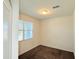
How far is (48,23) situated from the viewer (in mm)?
5410

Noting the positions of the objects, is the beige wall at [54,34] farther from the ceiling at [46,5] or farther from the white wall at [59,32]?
the ceiling at [46,5]

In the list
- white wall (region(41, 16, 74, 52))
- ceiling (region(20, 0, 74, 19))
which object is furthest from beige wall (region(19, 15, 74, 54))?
ceiling (region(20, 0, 74, 19))

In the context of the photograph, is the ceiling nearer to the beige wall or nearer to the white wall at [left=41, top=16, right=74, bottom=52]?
the beige wall

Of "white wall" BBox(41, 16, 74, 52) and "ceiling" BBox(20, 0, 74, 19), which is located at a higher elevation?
"ceiling" BBox(20, 0, 74, 19)

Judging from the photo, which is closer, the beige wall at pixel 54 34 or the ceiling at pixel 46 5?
the ceiling at pixel 46 5

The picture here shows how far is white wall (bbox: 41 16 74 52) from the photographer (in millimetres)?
4133

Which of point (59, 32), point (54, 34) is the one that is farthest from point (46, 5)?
point (54, 34)

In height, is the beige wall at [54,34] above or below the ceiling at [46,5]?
below

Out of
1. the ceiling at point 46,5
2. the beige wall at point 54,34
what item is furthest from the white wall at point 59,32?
the ceiling at point 46,5

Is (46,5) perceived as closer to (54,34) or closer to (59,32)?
(59,32)

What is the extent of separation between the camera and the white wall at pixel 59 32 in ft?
13.6

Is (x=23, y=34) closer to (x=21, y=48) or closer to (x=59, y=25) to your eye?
(x=21, y=48)

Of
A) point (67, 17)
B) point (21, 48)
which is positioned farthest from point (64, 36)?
point (21, 48)

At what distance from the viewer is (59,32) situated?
15.4 feet
